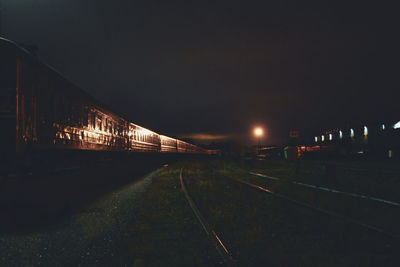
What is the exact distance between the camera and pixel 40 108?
8.20m

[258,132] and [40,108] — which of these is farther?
[258,132]

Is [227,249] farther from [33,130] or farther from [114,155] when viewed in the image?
[114,155]

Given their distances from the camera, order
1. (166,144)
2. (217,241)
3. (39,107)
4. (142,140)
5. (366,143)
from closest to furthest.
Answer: (217,241), (39,107), (142,140), (166,144), (366,143)

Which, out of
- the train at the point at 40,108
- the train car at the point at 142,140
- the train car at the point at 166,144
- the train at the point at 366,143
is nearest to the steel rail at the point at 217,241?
the train at the point at 40,108

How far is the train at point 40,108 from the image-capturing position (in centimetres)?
708

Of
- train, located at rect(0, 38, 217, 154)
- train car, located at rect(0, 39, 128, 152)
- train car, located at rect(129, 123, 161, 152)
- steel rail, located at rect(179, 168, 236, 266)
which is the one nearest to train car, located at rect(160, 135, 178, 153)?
train car, located at rect(129, 123, 161, 152)

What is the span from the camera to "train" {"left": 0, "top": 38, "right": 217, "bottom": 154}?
7.08 m

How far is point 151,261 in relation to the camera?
4102mm

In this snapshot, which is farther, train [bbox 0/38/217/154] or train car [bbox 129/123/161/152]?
train car [bbox 129/123/161/152]

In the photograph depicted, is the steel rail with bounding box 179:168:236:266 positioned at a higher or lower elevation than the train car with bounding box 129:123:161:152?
lower

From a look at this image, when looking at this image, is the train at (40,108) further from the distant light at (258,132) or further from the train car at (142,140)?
the distant light at (258,132)

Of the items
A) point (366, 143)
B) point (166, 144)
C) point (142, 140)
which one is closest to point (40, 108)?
point (142, 140)

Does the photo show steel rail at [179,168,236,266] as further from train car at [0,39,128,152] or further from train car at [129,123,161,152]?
train car at [129,123,161,152]

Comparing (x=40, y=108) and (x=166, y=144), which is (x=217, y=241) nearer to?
(x=40, y=108)
